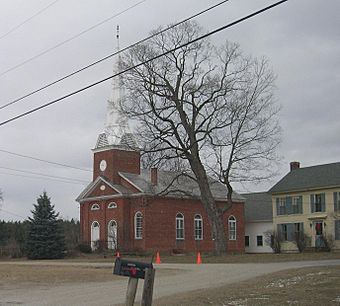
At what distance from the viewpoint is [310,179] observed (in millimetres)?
61031

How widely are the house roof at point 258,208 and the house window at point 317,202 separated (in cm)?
1008

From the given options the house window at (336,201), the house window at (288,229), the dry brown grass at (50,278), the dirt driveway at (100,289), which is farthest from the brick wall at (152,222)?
the dirt driveway at (100,289)

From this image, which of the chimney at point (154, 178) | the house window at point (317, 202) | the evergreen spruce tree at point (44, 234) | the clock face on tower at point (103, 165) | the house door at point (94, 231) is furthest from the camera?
the clock face on tower at point (103, 165)

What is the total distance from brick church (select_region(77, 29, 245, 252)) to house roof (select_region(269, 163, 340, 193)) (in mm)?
7590

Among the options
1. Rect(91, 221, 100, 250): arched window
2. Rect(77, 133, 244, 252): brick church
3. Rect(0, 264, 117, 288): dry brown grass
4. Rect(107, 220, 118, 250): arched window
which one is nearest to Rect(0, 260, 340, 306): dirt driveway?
Rect(0, 264, 117, 288): dry brown grass

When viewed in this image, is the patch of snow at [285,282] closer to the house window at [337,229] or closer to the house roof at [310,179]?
the house window at [337,229]

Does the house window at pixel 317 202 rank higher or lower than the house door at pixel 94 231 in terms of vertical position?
higher

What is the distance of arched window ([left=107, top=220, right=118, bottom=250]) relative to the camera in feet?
194

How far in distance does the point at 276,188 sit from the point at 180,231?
11078 millimetres

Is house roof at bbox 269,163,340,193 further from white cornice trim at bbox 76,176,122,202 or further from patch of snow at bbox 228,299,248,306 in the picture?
patch of snow at bbox 228,299,248,306

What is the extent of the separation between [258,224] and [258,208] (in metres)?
2.83

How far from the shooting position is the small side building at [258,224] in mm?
69938

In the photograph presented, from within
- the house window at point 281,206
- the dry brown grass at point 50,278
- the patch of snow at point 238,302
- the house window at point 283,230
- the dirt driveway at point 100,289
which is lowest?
the dry brown grass at point 50,278

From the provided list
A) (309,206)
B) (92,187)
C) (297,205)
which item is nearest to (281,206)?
(297,205)
